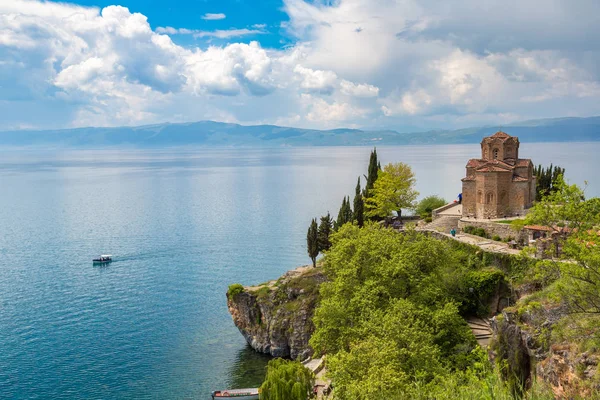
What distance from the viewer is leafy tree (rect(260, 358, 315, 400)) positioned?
94.2 feet

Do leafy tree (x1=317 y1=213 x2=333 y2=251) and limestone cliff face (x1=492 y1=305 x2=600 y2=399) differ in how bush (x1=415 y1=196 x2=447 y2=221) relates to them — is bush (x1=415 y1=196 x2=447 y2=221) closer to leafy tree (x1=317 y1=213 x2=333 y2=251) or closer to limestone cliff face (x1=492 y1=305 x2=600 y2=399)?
leafy tree (x1=317 y1=213 x2=333 y2=251)

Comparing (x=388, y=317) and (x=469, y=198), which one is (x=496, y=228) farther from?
(x=388, y=317)

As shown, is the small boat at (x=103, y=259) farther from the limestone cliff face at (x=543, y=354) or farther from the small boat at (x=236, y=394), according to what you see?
the limestone cliff face at (x=543, y=354)

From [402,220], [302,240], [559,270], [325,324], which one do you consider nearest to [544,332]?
[559,270]

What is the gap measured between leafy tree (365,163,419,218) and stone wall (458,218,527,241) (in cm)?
1266

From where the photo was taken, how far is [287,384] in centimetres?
2888

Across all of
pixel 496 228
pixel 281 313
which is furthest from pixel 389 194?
pixel 281 313

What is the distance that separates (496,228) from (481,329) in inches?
489

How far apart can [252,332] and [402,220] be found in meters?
24.5

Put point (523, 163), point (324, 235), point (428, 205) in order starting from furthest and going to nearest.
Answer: point (428, 205)
point (324, 235)
point (523, 163)

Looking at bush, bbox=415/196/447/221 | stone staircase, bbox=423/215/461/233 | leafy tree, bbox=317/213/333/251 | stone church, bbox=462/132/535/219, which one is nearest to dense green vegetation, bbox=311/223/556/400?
stone staircase, bbox=423/215/461/233

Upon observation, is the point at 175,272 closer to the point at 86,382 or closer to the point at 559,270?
the point at 86,382

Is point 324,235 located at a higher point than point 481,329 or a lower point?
higher

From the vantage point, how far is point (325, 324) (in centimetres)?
3128
